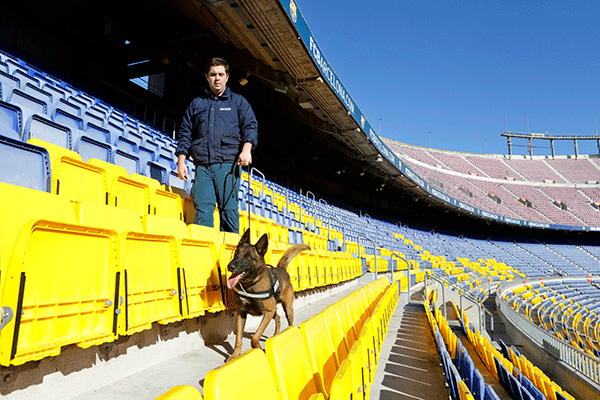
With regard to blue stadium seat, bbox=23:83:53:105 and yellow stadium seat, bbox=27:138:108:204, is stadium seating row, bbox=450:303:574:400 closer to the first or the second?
yellow stadium seat, bbox=27:138:108:204

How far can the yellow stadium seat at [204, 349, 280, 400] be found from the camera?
86cm

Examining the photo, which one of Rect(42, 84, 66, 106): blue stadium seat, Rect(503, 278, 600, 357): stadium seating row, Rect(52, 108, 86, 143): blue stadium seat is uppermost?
Rect(42, 84, 66, 106): blue stadium seat

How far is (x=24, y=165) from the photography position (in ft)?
7.32

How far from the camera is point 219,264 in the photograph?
9.19 ft

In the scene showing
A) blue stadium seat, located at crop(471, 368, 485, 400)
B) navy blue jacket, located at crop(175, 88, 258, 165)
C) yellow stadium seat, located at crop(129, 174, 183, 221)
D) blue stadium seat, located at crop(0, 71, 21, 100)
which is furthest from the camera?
blue stadium seat, located at crop(0, 71, 21, 100)

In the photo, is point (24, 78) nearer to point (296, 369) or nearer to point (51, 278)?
point (51, 278)

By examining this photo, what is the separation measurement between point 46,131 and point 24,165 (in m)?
1.42

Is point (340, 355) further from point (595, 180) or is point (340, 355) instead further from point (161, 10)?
point (595, 180)

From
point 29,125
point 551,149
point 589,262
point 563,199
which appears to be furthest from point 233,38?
point 551,149

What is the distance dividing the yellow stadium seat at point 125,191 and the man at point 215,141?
529mm

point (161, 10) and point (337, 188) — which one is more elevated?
point (161, 10)

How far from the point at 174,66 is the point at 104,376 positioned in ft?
32.8

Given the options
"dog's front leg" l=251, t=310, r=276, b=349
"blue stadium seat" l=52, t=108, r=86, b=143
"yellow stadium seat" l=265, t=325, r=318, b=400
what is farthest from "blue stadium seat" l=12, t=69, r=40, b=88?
"yellow stadium seat" l=265, t=325, r=318, b=400

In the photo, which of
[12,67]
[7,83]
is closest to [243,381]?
[7,83]
